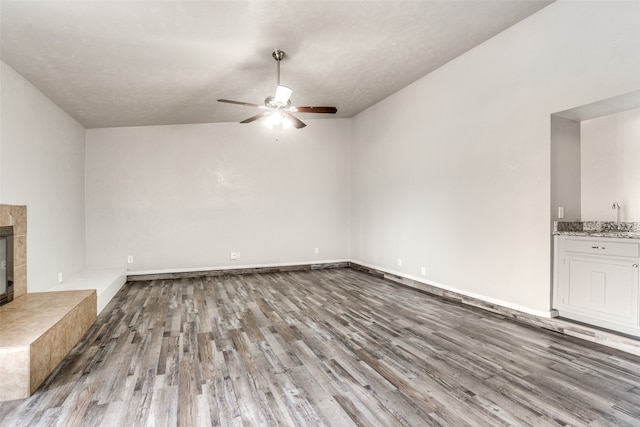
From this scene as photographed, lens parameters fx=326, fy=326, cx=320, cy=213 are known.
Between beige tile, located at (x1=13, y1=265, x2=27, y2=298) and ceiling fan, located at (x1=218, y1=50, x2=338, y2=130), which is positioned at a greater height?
ceiling fan, located at (x1=218, y1=50, x2=338, y2=130)

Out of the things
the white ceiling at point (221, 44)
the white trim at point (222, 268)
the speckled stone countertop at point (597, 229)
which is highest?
the white ceiling at point (221, 44)

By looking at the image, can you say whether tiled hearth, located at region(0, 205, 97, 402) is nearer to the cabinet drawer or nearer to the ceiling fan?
the ceiling fan

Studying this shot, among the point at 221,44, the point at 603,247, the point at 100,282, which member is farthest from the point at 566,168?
the point at 100,282

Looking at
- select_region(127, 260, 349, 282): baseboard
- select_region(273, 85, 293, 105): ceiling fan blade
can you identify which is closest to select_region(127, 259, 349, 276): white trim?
select_region(127, 260, 349, 282): baseboard

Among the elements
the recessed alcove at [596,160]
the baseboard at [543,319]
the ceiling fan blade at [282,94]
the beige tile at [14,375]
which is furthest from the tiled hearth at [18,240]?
the recessed alcove at [596,160]

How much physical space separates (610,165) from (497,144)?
1066 mm

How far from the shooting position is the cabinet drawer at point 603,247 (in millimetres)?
2824

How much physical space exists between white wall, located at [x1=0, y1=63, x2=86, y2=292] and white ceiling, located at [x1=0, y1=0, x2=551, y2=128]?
0.26 metres

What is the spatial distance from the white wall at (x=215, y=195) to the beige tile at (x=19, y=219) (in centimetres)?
239

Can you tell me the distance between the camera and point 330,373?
243 cm

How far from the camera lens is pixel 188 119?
5.84m

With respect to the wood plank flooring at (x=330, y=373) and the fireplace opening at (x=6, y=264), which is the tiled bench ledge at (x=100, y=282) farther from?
the fireplace opening at (x=6, y=264)

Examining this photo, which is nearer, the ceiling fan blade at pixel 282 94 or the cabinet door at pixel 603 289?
the cabinet door at pixel 603 289

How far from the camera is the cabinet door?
283 centimetres
